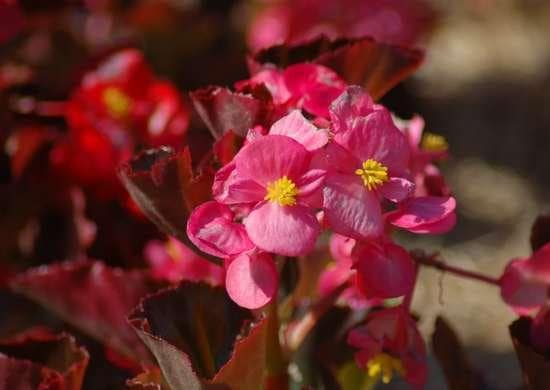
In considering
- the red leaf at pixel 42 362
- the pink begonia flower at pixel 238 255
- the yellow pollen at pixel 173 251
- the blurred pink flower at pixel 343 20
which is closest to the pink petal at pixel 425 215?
the pink begonia flower at pixel 238 255

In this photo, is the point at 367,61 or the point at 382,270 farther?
the point at 367,61

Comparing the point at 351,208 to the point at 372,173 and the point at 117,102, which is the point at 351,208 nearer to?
the point at 372,173

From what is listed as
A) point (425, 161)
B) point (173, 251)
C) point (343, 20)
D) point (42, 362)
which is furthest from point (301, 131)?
point (343, 20)

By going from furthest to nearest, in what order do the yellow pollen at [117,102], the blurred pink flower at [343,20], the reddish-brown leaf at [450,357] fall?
the blurred pink flower at [343,20] < the yellow pollen at [117,102] < the reddish-brown leaf at [450,357]

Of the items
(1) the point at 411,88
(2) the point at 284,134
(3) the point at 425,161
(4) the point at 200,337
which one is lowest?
(1) the point at 411,88

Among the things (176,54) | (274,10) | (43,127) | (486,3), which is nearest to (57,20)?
(176,54)

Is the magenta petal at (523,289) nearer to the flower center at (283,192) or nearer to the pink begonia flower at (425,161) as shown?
the pink begonia flower at (425,161)
